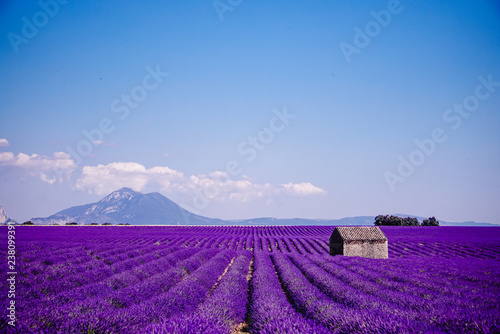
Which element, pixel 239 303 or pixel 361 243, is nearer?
pixel 239 303

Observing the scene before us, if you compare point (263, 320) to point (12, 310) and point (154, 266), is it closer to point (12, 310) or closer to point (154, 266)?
point (12, 310)

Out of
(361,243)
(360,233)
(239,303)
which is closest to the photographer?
(239,303)

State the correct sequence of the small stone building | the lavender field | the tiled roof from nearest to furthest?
the lavender field, the small stone building, the tiled roof

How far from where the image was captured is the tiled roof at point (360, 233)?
2097cm

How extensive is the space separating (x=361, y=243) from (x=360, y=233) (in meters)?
0.76

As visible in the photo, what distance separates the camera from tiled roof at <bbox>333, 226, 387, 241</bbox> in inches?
826

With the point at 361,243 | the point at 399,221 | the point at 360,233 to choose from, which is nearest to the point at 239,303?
the point at 361,243

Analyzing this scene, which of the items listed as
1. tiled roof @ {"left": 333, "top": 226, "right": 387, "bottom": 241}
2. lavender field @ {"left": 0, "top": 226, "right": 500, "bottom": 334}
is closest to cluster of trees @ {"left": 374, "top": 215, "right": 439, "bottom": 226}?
tiled roof @ {"left": 333, "top": 226, "right": 387, "bottom": 241}

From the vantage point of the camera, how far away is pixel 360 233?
21312mm

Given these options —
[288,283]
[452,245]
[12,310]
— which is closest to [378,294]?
[288,283]

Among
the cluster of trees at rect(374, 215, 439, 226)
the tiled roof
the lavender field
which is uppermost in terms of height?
the cluster of trees at rect(374, 215, 439, 226)

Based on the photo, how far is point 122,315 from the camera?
15.7ft

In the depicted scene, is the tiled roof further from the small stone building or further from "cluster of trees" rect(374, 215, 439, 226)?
"cluster of trees" rect(374, 215, 439, 226)

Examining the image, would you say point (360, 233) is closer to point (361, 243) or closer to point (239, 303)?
point (361, 243)
